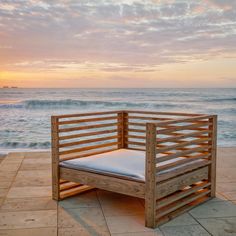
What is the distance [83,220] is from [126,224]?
38 centimetres

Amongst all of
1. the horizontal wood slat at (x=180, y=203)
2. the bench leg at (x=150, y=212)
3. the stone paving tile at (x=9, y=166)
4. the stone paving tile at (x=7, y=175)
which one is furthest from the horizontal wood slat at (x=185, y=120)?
the stone paving tile at (x=9, y=166)

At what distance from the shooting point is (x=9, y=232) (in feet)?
8.97

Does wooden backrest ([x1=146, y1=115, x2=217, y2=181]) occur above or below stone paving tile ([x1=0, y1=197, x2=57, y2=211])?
above

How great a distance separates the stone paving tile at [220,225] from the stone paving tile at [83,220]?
84cm

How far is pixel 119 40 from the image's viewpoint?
14711mm

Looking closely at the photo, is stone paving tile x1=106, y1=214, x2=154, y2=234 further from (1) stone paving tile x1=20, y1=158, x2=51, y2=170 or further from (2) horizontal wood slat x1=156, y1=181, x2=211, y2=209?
(1) stone paving tile x1=20, y1=158, x2=51, y2=170

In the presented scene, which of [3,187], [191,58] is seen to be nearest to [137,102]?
[191,58]

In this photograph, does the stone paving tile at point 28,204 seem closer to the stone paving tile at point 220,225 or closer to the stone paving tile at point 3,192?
the stone paving tile at point 3,192

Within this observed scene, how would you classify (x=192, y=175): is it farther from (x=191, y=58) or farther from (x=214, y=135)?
(x=191, y=58)

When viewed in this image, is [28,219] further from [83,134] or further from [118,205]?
[83,134]

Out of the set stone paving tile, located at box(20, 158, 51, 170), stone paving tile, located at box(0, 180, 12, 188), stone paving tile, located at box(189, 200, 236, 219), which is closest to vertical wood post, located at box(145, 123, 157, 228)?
stone paving tile, located at box(189, 200, 236, 219)

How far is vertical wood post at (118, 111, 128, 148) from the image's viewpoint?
427cm

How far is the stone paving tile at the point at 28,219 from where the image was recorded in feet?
9.42

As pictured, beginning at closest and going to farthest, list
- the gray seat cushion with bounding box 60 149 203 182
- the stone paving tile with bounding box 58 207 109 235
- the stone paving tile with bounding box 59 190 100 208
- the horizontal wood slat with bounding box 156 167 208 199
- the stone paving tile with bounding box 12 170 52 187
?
1. the stone paving tile with bounding box 58 207 109 235
2. the horizontal wood slat with bounding box 156 167 208 199
3. the gray seat cushion with bounding box 60 149 203 182
4. the stone paving tile with bounding box 59 190 100 208
5. the stone paving tile with bounding box 12 170 52 187
